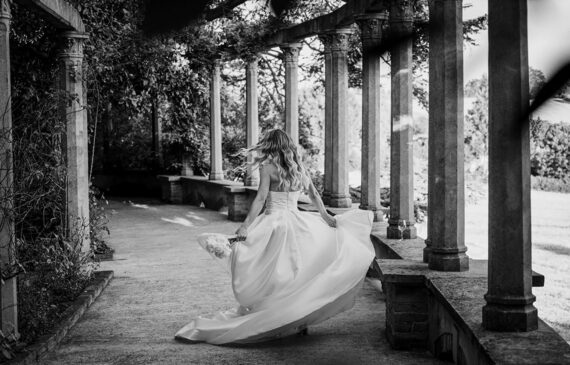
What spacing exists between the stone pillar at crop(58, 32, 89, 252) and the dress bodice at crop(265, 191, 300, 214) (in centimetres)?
247

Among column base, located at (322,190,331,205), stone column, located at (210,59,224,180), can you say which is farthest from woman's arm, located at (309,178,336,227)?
stone column, located at (210,59,224,180)

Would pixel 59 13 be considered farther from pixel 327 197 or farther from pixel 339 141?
pixel 327 197

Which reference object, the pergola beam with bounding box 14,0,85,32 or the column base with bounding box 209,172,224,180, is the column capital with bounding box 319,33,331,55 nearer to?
the pergola beam with bounding box 14,0,85,32

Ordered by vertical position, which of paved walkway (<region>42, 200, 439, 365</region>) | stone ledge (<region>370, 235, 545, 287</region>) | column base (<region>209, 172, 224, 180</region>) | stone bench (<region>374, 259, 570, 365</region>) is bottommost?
paved walkway (<region>42, 200, 439, 365</region>)

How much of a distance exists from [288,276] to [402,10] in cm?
490

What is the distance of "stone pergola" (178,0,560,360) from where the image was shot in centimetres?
106

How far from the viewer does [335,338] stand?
6.09 m

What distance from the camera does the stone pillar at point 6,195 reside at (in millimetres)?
5277

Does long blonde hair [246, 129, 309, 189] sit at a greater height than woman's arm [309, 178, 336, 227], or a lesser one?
→ greater

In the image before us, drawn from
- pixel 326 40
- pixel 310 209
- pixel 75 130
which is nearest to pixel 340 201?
pixel 310 209

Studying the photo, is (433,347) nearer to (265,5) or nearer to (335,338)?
(335,338)

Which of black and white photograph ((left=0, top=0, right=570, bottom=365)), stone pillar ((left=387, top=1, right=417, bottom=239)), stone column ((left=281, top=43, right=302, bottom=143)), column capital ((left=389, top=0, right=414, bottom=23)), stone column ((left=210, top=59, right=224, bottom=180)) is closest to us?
black and white photograph ((left=0, top=0, right=570, bottom=365))

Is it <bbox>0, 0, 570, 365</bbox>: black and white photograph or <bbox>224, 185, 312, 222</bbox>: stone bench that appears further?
<bbox>224, 185, 312, 222</bbox>: stone bench

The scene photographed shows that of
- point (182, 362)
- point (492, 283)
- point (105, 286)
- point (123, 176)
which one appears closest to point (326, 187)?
point (105, 286)
